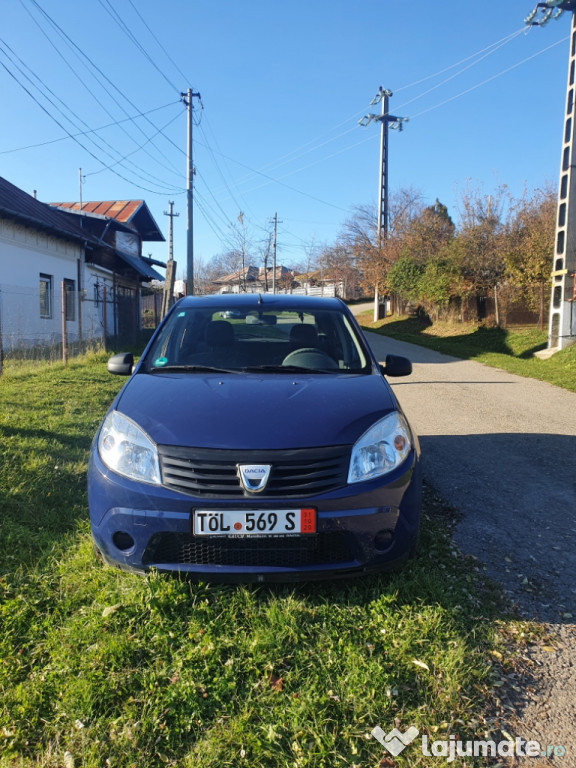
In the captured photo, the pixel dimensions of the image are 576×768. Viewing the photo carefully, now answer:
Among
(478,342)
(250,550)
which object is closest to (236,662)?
(250,550)

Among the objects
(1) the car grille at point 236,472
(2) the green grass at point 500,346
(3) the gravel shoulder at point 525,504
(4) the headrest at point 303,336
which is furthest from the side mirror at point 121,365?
(2) the green grass at point 500,346

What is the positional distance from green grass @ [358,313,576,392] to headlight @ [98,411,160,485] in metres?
9.10

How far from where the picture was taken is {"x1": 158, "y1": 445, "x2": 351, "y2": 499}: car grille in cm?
247

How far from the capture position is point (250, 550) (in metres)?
2.50

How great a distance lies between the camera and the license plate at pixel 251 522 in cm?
244

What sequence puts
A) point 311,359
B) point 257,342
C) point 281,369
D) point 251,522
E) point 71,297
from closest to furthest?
point 251,522, point 281,369, point 311,359, point 257,342, point 71,297

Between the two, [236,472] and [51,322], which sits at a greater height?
[51,322]

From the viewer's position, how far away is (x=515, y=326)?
20.9m

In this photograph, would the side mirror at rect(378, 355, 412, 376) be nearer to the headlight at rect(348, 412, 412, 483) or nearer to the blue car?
the blue car

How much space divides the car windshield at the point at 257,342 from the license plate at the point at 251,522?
4.09 ft

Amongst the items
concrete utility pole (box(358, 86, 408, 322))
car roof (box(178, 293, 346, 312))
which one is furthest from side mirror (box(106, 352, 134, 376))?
concrete utility pole (box(358, 86, 408, 322))

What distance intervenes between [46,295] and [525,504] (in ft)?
57.9

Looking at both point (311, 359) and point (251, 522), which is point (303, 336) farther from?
point (251, 522)

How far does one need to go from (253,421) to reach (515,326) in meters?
20.4
